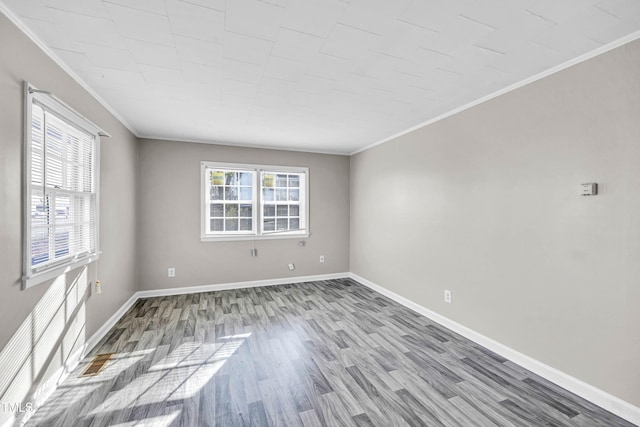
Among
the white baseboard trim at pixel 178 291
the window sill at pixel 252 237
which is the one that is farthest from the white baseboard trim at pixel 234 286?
the window sill at pixel 252 237

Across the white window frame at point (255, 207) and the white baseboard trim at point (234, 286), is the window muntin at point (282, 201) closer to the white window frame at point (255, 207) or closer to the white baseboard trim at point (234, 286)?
the white window frame at point (255, 207)

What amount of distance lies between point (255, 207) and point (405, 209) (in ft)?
8.18

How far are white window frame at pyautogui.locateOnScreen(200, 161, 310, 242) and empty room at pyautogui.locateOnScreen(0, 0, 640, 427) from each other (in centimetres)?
95

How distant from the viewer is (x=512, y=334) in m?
2.53

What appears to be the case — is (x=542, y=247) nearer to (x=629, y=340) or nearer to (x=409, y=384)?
(x=629, y=340)

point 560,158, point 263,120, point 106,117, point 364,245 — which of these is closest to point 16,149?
point 106,117

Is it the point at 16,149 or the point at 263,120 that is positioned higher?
the point at 263,120

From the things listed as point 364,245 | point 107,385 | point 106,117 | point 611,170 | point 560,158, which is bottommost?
point 107,385

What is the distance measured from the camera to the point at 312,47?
6.31ft

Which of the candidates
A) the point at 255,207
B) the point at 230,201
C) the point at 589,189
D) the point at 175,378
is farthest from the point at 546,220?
the point at 230,201

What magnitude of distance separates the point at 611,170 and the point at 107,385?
3945mm

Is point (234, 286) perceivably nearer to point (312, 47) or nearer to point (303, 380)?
point (303, 380)

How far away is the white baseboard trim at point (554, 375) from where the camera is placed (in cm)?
182

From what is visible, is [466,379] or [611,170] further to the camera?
[466,379]
